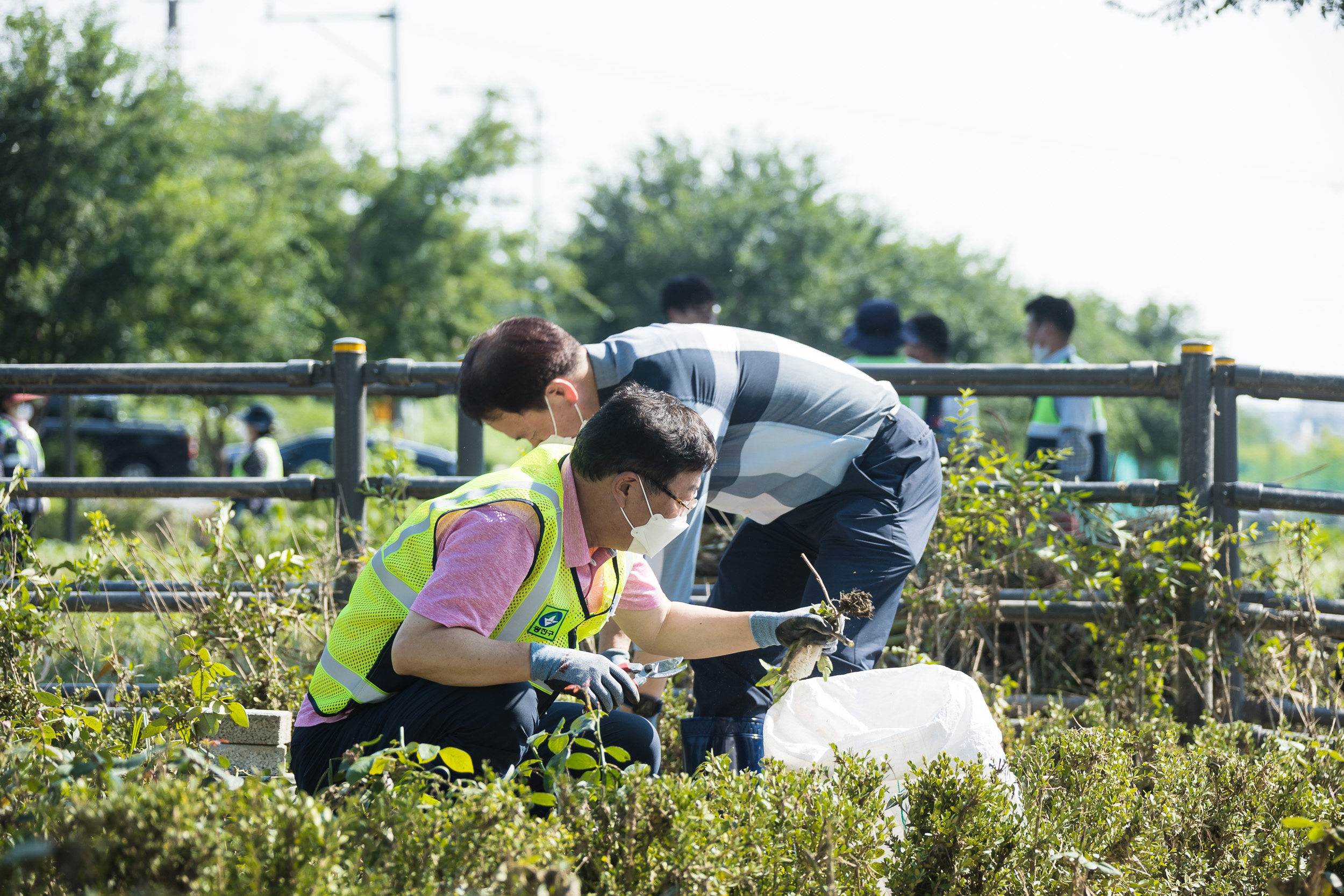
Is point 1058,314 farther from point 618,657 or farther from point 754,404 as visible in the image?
point 618,657

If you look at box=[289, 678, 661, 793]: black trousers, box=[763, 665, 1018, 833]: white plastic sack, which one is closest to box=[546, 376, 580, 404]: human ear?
box=[289, 678, 661, 793]: black trousers

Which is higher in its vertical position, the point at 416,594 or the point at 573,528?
the point at 573,528

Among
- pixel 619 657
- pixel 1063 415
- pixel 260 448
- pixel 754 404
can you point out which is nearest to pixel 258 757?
pixel 619 657

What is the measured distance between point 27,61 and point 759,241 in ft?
44.2

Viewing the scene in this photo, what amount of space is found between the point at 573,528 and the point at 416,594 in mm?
320

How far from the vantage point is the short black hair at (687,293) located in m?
4.95

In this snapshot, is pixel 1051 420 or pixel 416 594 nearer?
pixel 416 594

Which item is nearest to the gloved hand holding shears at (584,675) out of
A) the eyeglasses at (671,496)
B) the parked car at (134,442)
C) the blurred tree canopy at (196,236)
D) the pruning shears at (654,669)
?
the pruning shears at (654,669)

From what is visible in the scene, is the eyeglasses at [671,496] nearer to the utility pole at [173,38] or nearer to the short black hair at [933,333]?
the short black hair at [933,333]

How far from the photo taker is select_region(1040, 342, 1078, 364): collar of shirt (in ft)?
16.2

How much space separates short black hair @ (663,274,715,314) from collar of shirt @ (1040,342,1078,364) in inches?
61.4

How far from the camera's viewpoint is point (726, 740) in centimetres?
281

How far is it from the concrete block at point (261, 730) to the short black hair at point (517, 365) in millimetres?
879

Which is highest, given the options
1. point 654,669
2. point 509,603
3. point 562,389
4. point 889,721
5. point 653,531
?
point 562,389
